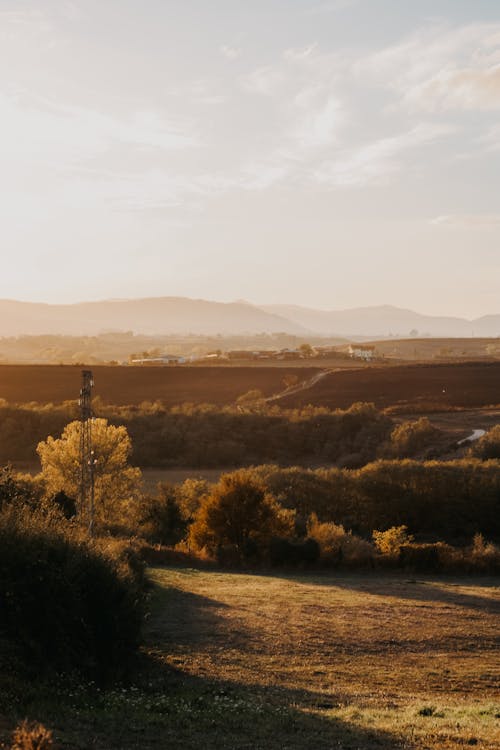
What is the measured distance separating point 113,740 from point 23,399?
83763mm

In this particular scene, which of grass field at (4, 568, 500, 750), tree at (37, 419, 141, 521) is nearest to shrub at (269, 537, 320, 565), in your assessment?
grass field at (4, 568, 500, 750)

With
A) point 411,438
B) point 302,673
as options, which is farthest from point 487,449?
point 302,673

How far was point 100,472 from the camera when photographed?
46.2 meters

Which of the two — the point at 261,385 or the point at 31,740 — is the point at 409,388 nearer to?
the point at 261,385

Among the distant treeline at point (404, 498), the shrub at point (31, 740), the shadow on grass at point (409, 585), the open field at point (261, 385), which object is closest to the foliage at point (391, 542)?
the shadow on grass at point (409, 585)

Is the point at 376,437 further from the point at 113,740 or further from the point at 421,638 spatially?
the point at 113,740

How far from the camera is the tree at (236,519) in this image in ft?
125

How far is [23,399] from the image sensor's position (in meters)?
91.8

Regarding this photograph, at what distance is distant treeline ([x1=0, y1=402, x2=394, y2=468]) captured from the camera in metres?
71.9

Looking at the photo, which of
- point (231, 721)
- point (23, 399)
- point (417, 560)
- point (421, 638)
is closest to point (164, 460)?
point (23, 399)

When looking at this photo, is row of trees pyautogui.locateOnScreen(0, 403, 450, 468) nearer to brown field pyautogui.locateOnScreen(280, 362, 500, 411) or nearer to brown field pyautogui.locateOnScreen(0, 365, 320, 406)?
brown field pyautogui.locateOnScreen(280, 362, 500, 411)

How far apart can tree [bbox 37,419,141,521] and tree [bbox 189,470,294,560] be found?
7550 mm

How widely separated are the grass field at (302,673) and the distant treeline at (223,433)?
42.0 meters

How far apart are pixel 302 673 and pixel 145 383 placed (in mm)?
88959
